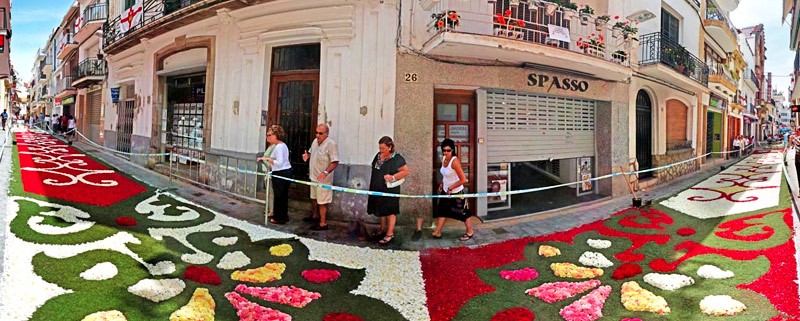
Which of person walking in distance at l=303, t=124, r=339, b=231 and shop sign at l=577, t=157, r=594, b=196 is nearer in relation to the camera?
person walking in distance at l=303, t=124, r=339, b=231

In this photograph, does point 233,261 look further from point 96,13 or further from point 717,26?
point 96,13

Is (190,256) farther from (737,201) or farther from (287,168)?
(737,201)

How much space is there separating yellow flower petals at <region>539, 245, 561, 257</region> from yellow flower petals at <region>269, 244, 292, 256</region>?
11.5ft

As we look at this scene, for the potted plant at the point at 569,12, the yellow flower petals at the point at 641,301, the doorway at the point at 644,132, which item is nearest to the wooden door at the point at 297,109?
the potted plant at the point at 569,12

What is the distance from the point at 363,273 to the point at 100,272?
2.64 metres

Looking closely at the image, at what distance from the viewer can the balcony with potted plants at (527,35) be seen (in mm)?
7250

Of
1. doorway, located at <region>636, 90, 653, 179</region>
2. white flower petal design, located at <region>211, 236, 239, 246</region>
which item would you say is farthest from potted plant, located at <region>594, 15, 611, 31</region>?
white flower petal design, located at <region>211, 236, 239, 246</region>

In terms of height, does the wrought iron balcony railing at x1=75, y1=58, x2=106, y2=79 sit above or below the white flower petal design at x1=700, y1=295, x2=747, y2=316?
above

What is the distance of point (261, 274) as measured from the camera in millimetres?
4555

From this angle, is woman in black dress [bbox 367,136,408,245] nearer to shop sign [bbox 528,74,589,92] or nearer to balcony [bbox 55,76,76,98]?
shop sign [bbox 528,74,589,92]

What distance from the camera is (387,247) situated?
19.6 feet

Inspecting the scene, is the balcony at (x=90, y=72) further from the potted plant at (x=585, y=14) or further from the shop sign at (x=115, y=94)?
the potted plant at (x=585, y=14)

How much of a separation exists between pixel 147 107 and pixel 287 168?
950cm

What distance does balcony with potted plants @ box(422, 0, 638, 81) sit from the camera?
7250mm
